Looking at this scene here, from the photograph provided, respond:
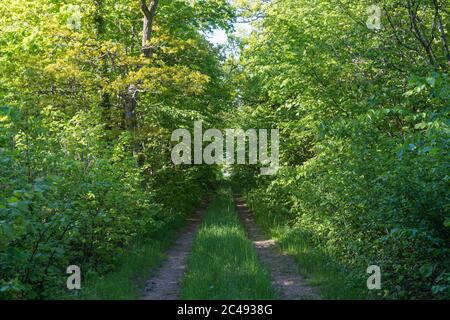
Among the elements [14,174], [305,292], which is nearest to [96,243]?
[14,174]

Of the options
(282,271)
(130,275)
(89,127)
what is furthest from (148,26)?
(282,271)

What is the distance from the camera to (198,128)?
54.6 feet

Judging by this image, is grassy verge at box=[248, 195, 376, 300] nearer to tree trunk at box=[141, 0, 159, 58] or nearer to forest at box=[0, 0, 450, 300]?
forest at box=[0, 0, 450, 300]

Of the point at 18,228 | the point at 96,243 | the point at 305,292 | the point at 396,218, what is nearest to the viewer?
the point at 18,228

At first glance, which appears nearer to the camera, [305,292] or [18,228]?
[18,228]

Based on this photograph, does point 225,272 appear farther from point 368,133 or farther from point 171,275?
→ point 368,133

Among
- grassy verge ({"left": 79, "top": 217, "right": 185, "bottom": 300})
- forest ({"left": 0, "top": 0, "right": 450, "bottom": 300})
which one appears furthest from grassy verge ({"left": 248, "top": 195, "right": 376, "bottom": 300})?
grassy verge ({"left": 79, "top": 217, "right": 185, "bottom": 300})

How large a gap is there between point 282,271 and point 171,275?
2.19 metres

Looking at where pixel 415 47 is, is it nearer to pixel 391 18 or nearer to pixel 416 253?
pixel 391 18

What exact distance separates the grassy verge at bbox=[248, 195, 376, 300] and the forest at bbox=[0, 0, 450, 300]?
0.05m

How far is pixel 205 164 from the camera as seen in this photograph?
782 inches

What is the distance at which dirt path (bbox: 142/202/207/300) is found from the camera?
720cm

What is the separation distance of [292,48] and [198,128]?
600cm

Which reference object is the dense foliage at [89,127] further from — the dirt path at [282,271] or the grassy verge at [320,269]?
the grassy verge at [320,269]
